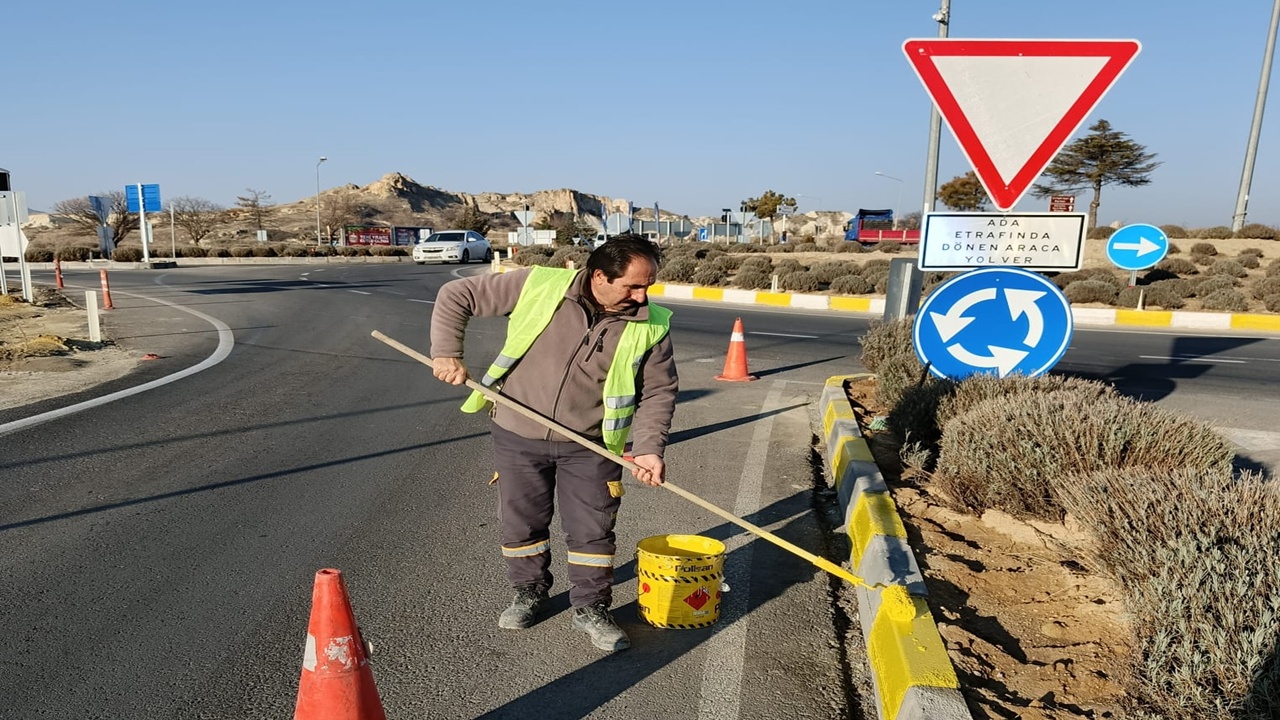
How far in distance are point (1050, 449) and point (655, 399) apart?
224cm

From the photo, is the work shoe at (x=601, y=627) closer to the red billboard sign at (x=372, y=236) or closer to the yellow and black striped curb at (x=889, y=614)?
the yellow and black striped curb at (x=889, y=614)

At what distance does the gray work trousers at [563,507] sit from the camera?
340 cm

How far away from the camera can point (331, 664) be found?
2447mm

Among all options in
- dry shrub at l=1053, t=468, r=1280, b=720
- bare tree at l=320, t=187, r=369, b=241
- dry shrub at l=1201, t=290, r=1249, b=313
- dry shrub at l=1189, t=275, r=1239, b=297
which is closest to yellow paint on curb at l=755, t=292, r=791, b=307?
dry shrub at l=1201, t=290, r=1249, b=313

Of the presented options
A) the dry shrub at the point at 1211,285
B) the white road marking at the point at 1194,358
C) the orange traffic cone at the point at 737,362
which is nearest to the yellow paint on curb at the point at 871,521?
the orange traffic cone at the point at 737,362

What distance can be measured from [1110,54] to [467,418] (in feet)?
17.1

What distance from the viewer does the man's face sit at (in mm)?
3131

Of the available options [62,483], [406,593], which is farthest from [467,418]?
[406,593]

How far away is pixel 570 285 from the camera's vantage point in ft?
10.8

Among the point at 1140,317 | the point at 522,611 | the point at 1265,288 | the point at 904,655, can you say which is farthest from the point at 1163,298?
the point at 522,611

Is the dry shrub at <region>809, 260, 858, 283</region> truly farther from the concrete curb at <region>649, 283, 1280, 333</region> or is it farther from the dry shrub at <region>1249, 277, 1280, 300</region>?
the dry shrub at <region>1249, 277, 1280, 300</region>

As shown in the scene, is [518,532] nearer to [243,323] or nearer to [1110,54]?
[1110,54]

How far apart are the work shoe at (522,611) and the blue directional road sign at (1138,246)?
1331cm

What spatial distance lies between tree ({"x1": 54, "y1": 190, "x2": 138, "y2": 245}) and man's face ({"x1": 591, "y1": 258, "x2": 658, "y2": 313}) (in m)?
59.2
